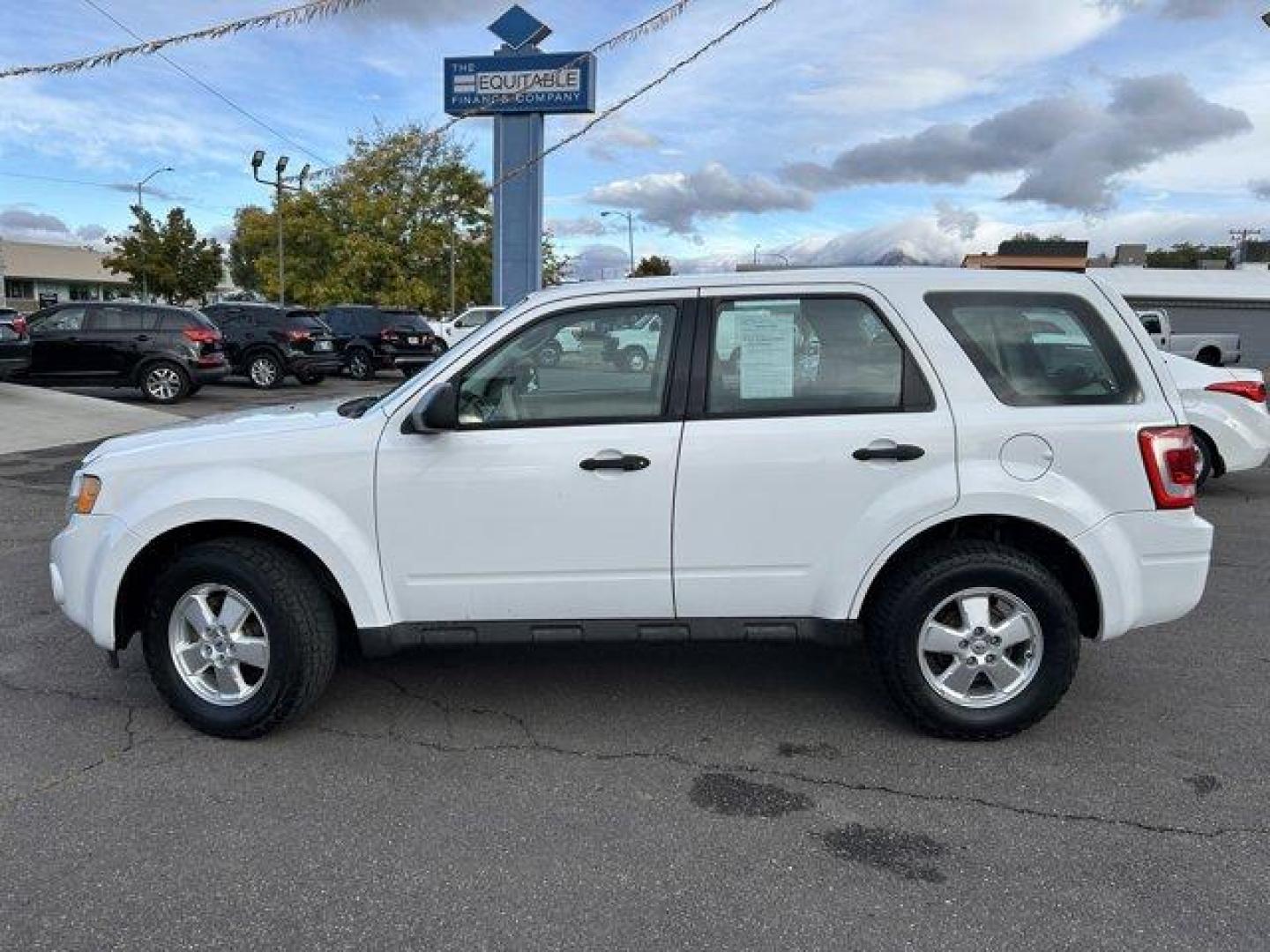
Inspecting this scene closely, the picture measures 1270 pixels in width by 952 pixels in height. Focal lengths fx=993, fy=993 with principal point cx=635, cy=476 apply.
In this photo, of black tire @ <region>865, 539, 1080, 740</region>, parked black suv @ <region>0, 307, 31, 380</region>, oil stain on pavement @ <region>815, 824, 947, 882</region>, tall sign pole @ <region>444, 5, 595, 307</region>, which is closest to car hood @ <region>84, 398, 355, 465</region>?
black tire @ <region>865, 539, 1080, 740</region>

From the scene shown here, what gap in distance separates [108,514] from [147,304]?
1398cm

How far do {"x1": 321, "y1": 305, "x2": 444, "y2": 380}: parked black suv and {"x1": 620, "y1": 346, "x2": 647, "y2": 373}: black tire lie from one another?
1869cm

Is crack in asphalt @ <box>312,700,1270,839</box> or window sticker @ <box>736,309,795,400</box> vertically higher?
window sticker @ <box>736,309,795,400</box>

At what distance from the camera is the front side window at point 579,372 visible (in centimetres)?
370

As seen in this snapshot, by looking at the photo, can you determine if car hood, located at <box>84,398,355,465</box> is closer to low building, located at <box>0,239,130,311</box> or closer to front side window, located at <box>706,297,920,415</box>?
front side window, located at <box>706,297,920,415</box>

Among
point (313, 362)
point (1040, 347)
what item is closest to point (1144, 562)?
point (1040, 347)

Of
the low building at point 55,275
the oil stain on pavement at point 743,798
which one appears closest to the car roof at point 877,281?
the oil stain on pavement at point 743,798

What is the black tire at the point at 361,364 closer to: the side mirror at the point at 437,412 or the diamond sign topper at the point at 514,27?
the diamond sign topper at the point at 514,27

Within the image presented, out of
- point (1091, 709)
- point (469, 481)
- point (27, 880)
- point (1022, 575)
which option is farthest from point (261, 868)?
point (1091, 709)

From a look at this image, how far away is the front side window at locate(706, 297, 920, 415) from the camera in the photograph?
12.1 ft

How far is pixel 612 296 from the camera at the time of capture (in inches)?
150

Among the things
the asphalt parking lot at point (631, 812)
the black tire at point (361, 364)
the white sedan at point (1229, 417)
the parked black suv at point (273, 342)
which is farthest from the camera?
the black tire at point (361, 364)

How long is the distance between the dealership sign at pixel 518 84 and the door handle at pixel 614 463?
1999cm

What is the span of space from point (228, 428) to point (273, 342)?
16.1 meters
